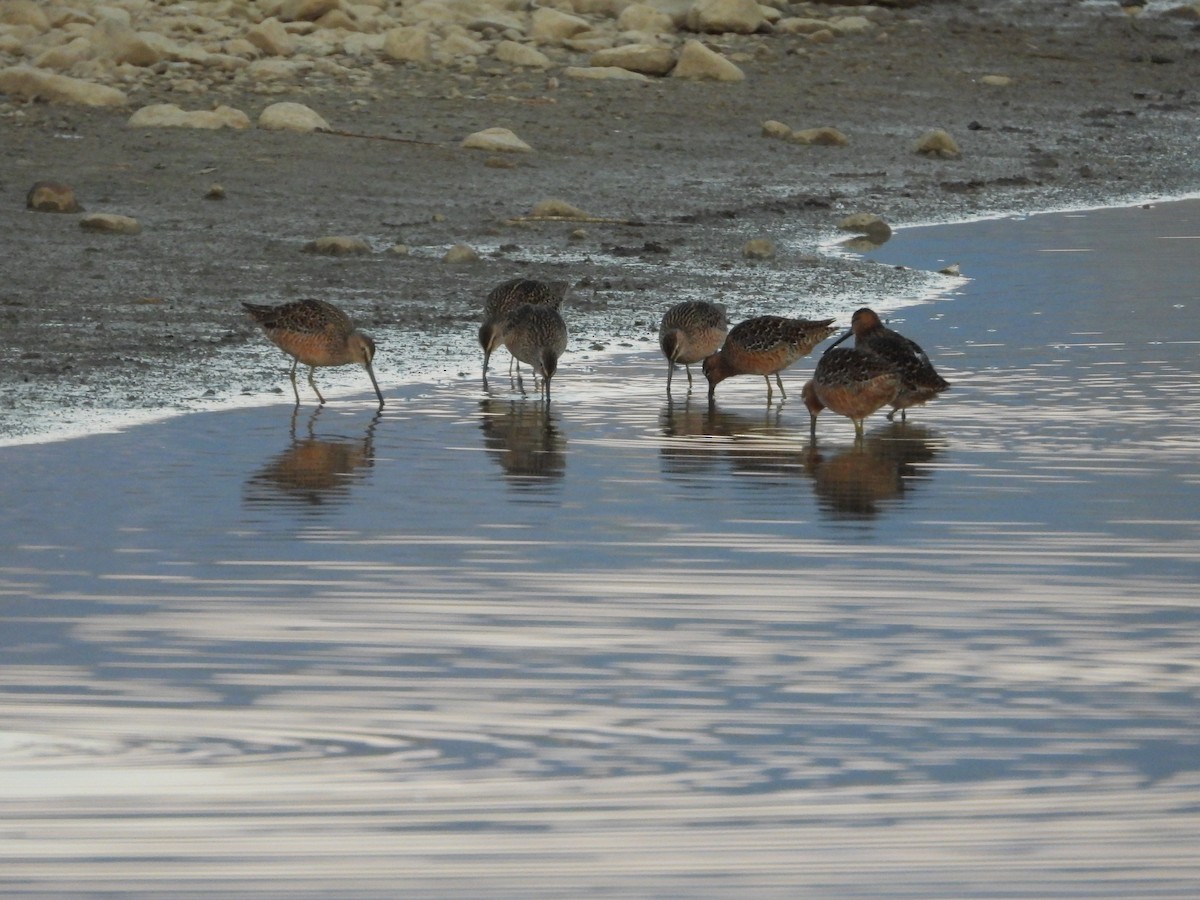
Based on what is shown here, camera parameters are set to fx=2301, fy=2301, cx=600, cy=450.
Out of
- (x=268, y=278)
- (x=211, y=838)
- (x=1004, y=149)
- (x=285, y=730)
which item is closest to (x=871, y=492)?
(x=285, y=730)

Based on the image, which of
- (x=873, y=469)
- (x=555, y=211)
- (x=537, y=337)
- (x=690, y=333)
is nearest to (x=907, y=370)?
(x=873, y=469)

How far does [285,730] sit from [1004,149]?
726 inches

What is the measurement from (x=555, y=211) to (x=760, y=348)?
622 cm

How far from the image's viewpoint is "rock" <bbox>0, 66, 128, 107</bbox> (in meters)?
21.1

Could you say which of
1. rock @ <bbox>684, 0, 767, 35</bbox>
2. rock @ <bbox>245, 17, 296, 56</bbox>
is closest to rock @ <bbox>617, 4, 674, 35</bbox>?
rock @ <bbox>684, 0, 767, 35</bbox>

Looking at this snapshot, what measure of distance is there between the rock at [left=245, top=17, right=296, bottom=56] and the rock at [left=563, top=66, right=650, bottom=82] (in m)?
2.88

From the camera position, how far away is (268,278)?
47.6 feet

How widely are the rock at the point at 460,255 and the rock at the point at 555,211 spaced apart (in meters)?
1.91

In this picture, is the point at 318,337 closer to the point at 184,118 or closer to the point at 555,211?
the point at 555,211

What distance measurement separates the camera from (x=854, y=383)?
10.1m

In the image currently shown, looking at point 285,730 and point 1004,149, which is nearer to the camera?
point 285,730

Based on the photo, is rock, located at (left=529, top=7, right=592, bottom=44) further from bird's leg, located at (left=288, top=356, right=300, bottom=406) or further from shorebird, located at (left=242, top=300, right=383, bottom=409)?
shorebird, located at (left=242, top=300, right=383, bottom=409)

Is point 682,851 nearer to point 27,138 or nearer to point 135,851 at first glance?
point 135,851

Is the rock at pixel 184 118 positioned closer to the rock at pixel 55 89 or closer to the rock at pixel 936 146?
the rock at pixel 55 89
